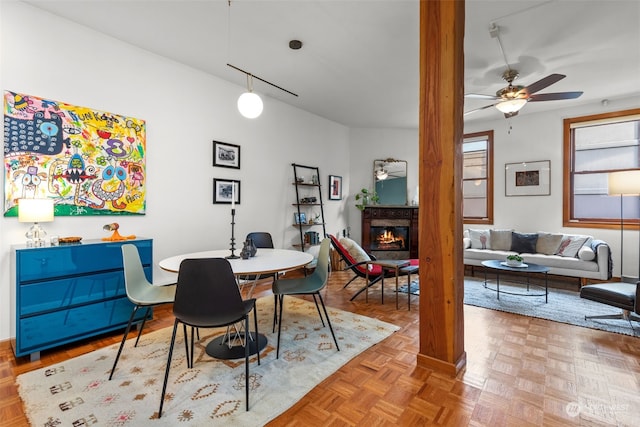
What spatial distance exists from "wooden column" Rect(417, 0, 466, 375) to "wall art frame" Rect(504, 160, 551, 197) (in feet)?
14.4

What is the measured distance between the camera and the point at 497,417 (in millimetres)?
1656

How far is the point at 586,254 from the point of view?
425cm

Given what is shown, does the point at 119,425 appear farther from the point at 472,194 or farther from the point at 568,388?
the point at 472,194

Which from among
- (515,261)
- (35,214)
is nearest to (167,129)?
(35,214)

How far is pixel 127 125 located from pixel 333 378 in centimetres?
317

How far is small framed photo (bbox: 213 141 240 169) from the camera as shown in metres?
4.07

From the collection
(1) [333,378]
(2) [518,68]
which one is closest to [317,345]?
(1) [333,378]

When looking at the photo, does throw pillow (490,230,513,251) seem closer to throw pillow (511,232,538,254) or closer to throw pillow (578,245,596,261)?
throw pillow (511,232,538,254)

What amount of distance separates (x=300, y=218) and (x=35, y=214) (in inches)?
136

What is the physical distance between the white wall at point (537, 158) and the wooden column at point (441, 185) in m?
4.39

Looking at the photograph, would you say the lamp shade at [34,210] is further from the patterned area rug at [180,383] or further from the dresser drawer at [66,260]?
the patterned area rug at [180,383]

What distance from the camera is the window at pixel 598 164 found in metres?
4.71

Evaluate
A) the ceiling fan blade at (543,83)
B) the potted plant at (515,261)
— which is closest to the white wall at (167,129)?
the potted plant at (515,261)

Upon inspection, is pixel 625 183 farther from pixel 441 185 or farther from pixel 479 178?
pixel 441 185
